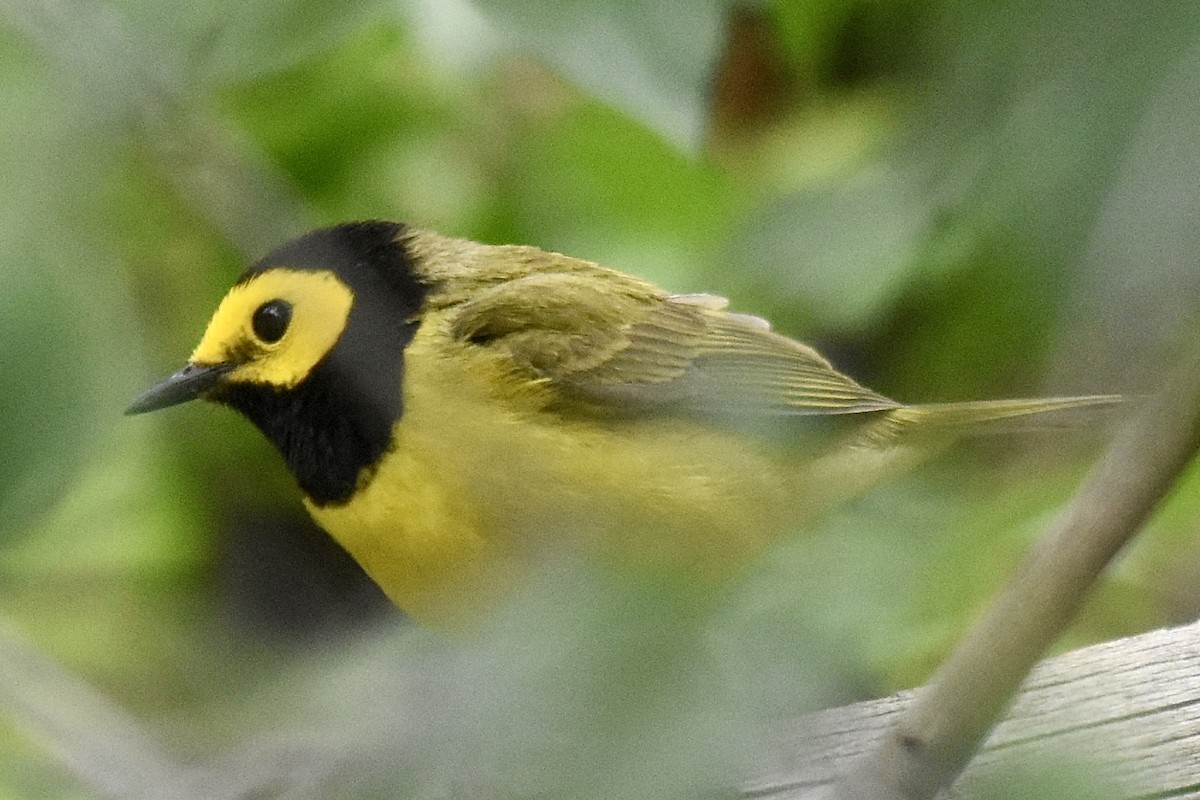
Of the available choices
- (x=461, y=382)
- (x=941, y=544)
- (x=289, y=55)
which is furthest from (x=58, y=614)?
(x=941, y=544)

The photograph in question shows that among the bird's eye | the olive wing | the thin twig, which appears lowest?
the thin twig

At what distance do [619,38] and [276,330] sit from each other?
1.23 m

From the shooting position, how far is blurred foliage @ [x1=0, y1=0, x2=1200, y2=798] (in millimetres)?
338

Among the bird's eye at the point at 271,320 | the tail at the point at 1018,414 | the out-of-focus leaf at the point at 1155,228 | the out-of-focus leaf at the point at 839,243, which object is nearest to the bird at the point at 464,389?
the bird's eye at the point at 271,320

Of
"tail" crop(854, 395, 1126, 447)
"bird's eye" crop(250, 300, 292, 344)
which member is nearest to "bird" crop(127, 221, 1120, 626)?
"bird's eye" crop(250, 300, 292, 344)

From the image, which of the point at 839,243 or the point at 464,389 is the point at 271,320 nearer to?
the point at 464,389

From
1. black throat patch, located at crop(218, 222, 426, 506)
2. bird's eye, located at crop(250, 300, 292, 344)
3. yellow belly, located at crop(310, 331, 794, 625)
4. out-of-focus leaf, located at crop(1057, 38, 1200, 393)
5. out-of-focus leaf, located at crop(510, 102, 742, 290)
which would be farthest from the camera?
bird's eye, located at crop(250, 300, 292, 344)

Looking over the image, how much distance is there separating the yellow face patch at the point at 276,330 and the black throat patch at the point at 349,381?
0.05ft

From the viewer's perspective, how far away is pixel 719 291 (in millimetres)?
552

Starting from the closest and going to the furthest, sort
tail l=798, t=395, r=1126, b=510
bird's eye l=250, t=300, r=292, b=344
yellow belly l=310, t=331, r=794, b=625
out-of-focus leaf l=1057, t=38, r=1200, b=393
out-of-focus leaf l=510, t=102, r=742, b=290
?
out-of-focus leaf l=1057, t=38, r=1200, b=393 < tail l=798, t=395, r=1126, b=510 < out-of-focus leaf l=510, t=102, r=742, b=290 < yellow belly l=310, t=331, r=794, b=625 < bird's eye l=250, t=300, r=292, b=344

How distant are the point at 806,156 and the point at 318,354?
3.22ft

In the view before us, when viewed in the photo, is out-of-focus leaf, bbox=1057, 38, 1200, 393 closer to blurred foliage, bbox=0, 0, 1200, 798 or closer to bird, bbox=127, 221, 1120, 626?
blurred foliage, bbox=0, 0, 1200, 798

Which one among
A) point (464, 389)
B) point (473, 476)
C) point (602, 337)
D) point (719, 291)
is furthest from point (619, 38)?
point (602, 337)

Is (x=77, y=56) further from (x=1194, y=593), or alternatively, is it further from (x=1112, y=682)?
(x=1112, y=682)
